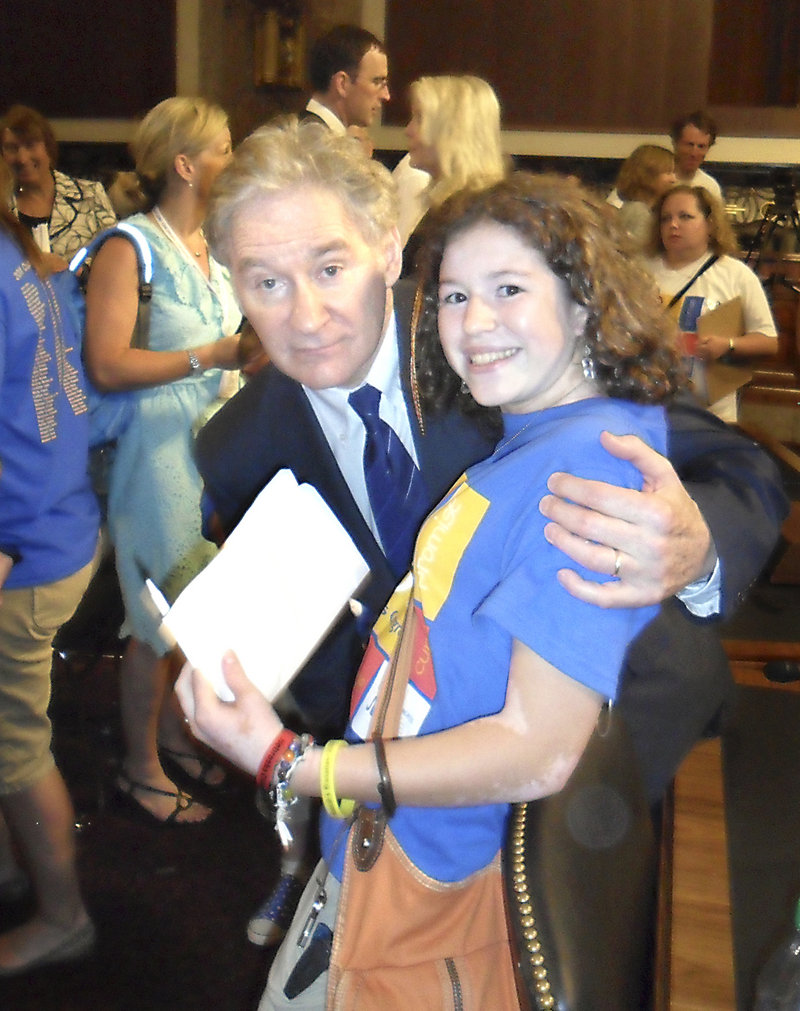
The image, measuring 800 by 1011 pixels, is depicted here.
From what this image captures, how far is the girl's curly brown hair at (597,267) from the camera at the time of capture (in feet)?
3.04

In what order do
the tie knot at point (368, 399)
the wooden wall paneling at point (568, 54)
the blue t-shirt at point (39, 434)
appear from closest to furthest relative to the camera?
the tie knot at point (368, 399)
the blue t-shirt at point (39, 434)
the wooden wall paneling at point (568, 54)

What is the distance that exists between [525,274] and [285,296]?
1.33 feet

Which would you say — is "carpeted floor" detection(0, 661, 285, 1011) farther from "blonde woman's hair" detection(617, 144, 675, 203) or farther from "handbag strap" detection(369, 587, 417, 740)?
"blonde woman's hair" detection(617, 144, 675, 203)

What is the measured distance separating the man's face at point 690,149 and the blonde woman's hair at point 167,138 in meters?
2.86

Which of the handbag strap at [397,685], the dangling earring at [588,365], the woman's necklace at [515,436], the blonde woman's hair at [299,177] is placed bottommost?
the handbag strap at [397,685]

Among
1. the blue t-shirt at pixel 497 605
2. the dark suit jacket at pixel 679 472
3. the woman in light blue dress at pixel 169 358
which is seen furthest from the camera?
the woman in light blue dress at pixel 169 358

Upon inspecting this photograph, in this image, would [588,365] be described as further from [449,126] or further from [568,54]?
[568,54]

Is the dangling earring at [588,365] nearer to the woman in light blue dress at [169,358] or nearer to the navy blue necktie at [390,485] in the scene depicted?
the navy blue necktie at [390,485]

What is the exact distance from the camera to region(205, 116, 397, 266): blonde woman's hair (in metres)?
1.21

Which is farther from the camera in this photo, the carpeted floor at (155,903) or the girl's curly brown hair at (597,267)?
the carpeted floor at (155,903)

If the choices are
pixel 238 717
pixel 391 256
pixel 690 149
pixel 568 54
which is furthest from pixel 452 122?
pixel 568 54

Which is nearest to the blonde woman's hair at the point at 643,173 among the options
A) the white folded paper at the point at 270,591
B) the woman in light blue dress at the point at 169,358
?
the woman in light blue dress at the point at 169,358

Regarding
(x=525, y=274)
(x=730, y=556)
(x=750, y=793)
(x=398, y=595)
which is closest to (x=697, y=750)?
(x=750, y=793)

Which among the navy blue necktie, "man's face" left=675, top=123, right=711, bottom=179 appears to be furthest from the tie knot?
"man's face" left=675, top=123, right=711, bottom=179
